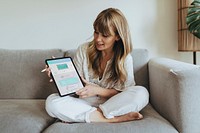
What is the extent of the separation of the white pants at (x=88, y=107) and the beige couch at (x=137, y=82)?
0.05 m

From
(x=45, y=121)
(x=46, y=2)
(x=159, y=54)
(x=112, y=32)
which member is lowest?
(x=45, y=121)

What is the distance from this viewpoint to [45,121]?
1.22m

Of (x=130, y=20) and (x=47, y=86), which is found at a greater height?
(x=130, y=20)

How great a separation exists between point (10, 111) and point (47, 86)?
0.44 meters

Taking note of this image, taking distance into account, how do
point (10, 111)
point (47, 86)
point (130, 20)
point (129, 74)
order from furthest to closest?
point (130, 20) → point (47, 86) → point (129, 74) → point (10, 111)

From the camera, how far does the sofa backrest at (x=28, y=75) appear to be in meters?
1.66

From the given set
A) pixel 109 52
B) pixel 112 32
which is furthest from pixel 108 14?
pixel 109 52

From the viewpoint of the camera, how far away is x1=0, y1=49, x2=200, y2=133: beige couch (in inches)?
42.1

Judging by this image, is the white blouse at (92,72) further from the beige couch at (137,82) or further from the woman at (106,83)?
the beige couch at (137,82)

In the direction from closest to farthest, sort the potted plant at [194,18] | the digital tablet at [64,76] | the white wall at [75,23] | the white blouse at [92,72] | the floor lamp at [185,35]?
the digital tablet at [64,76] < the white blouse at [92,72] < the potted plant at [194,18] < the floor lamp at [185,35] < the white wall at [75,23]

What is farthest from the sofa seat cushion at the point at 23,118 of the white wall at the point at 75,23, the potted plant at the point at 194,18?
the potted plant at the point at 194,18

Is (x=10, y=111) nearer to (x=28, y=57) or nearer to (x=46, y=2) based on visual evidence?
(x=28, y=57)

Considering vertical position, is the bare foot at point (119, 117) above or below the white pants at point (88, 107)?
below

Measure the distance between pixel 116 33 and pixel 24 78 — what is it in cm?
72
